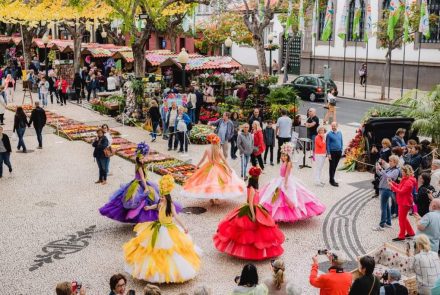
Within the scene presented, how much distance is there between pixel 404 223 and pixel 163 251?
4.77 meters

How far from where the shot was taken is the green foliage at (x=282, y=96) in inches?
917

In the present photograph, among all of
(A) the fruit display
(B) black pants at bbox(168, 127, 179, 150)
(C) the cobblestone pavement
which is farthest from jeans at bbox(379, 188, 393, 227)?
(A) the fruit display

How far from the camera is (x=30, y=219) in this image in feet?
41.3

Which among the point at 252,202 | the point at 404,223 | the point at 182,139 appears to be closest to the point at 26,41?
the point at 182,139

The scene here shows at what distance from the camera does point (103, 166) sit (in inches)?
598

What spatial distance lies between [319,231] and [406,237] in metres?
Result: 1.64

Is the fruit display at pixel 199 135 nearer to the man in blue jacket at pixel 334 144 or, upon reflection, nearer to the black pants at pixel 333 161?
the black pants at pixel 333 161

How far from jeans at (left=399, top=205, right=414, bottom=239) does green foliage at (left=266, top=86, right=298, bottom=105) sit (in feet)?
41.2

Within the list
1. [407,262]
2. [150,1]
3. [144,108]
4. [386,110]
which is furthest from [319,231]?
[150,1]

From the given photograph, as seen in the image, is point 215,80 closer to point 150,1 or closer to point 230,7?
point 150,1

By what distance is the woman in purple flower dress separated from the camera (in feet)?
37.0

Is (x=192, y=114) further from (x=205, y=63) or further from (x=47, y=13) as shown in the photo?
(x=47, y=13)

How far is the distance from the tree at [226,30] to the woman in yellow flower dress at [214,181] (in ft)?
114

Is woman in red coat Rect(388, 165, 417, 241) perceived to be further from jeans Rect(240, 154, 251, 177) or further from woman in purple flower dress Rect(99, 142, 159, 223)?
jeans Rect(240, 154, 251, 177)
